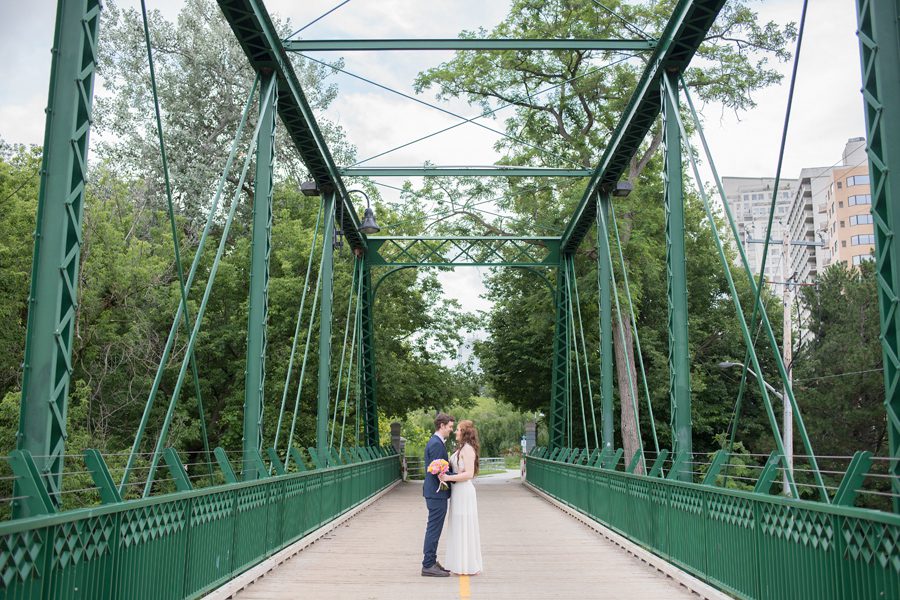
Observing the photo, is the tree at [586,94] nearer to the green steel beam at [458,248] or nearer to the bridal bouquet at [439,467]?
the green steel beam at [458,248]

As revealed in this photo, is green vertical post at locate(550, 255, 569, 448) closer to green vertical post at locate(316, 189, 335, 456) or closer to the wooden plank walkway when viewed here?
green vertical post at locate(316, 189, 335, 456)

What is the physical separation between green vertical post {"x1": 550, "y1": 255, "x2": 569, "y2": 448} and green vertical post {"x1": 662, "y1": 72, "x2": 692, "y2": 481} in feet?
49.4

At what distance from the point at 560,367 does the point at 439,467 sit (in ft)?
67.1

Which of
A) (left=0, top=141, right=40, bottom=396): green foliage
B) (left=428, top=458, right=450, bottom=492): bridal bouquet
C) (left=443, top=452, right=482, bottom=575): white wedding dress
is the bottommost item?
(left=443, top=452, right=482, bottom=575): white wedding dress

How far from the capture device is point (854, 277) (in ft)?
120

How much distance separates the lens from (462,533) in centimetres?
956

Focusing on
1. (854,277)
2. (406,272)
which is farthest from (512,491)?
(854,277)

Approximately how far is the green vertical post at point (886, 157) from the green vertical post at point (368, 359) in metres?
21.7

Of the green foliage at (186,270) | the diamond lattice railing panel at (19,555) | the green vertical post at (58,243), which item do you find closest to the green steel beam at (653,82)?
the green vertical post at (58,243)

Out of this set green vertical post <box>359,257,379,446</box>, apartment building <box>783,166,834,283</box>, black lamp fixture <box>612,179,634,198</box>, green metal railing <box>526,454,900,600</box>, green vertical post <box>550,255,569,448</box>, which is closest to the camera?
green metal railing <box>526,454,900,600</box>

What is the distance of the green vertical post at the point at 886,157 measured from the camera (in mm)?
6098

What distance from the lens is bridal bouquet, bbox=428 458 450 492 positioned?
9.60 meters

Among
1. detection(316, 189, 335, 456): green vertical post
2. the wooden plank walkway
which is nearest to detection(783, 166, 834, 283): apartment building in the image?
detection(316, 189, 335, 456): green vertical post

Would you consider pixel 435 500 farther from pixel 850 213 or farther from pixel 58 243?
pixel 850 213
